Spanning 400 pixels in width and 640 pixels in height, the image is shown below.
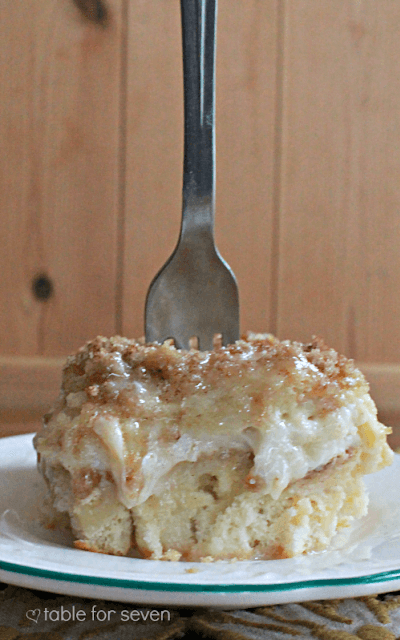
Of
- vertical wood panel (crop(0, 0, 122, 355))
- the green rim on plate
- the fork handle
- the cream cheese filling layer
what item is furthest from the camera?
vertical wood panel (crop(0, 0, 122, 355))

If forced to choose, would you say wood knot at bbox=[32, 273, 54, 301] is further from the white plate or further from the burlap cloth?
the burlap cloth

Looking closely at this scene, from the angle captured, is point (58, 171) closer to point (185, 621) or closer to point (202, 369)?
point (202, 369)

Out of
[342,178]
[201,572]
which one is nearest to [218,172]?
[342,178]

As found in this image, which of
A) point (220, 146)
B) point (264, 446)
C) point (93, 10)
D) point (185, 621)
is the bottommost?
point (185, 621)

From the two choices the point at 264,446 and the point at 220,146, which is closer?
the point at 264,446

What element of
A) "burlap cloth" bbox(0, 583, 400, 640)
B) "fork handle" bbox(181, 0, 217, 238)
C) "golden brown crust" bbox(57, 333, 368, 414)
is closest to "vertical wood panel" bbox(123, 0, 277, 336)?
"fork handle" bbox(181, 0, 217, 238)

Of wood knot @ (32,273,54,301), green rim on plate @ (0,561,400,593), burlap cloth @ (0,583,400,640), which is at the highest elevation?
green rim on plate @ (0,561,400,593)

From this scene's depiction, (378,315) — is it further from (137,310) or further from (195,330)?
(195,330)
